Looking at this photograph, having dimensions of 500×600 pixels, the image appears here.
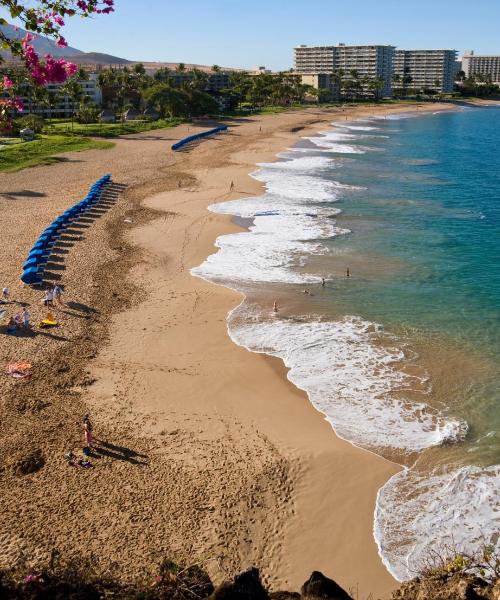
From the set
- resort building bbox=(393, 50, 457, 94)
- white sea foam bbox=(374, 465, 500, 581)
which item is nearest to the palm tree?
white sea foam bbox=(374, 465, 500, 581)

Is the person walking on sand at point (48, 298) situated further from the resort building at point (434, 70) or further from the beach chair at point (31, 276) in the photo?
the resort building at point (434, 70)

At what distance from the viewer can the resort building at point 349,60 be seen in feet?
609

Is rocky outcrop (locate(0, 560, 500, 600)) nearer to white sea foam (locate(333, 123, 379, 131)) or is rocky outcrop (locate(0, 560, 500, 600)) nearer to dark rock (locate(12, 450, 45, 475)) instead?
dark rock (locate(12, 450, 45, 475))

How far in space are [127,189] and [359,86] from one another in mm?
128415

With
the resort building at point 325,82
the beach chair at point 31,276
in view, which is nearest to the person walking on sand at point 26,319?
the beach chair at point 31,276

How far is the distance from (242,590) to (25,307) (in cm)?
1748

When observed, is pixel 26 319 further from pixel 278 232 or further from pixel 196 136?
pixel 196 136

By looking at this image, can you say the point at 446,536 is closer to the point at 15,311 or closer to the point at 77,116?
the point at 15,311

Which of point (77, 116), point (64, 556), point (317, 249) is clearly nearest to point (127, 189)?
point (317, 249)

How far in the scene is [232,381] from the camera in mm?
17547

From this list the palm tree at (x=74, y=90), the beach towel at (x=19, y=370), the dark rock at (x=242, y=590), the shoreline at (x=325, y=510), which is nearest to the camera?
the dark rock at (x=242, y=590)

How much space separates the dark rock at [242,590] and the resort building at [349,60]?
629 ft

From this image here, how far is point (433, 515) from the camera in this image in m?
12.5

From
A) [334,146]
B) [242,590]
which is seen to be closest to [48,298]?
[242,590]
